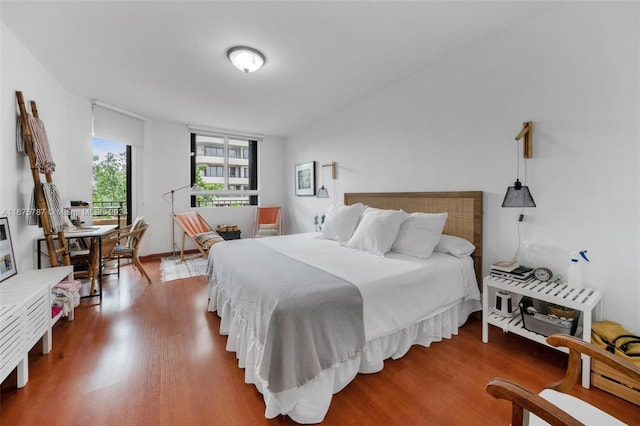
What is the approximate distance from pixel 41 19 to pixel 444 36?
→ 327cm

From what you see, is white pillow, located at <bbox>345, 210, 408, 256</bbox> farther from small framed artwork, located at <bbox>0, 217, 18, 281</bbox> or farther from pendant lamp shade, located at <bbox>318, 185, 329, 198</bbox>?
small framed artwork, located at <bbox>0, 217, 18, 281</bbox>

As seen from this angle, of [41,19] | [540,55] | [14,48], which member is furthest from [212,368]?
[540,55]

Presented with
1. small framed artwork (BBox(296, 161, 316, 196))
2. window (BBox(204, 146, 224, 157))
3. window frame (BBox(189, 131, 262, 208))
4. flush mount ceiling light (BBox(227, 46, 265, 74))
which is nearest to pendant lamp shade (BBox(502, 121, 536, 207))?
flush mount ceiling light (BBox(227, 46, 265, 74))

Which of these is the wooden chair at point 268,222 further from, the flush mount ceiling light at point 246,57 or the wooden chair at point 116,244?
the flush mount ceiling light at point 246,57

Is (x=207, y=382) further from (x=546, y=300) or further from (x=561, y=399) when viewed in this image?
(x=546, y=300)

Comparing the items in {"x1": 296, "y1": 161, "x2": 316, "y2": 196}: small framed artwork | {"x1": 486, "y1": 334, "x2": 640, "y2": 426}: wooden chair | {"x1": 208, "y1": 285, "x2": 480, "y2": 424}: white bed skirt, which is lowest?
{"x1": 208, "y1": 285, "x2": 480, "y2": 424}: white bed skirt

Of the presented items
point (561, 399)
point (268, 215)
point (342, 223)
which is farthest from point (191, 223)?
point (561, 399)

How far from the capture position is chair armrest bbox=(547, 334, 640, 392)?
0.94m

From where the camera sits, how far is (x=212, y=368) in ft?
5.98

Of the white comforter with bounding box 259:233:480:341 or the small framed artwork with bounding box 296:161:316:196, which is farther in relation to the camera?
the small framed artwork with bounding box 296:161:316:196

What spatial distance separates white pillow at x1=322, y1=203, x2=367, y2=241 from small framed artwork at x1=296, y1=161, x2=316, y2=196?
71.6 inches

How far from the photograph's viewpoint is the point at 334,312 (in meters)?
1.49

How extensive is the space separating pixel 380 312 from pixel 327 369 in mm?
485

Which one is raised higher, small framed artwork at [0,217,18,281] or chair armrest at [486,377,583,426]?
small framed artwork at [0,217,18,281]
